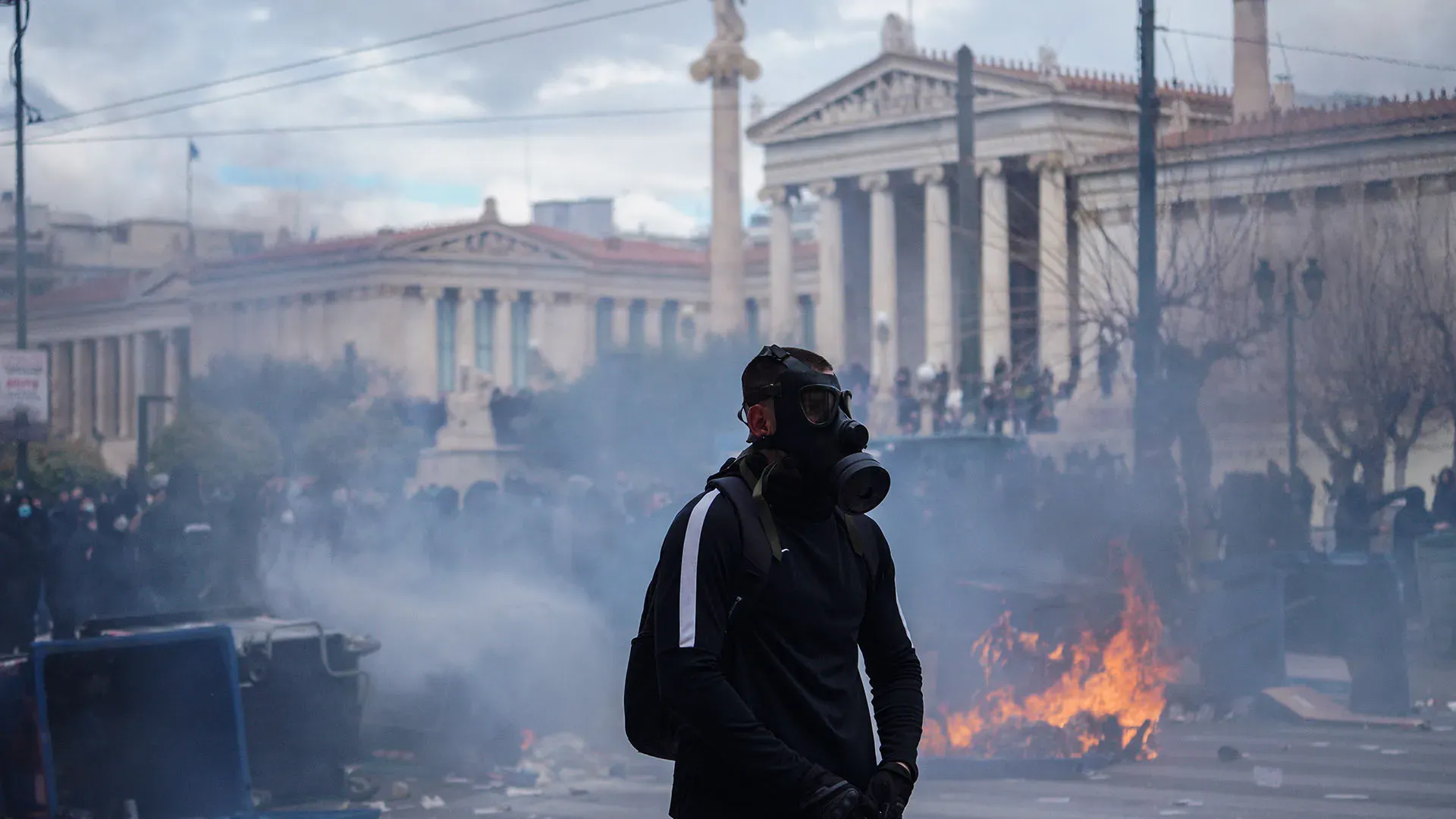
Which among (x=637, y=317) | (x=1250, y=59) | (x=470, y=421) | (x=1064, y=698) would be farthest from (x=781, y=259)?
(x=1064, y=698)

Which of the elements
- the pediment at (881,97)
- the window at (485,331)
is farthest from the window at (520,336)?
the pediment at (881,97)

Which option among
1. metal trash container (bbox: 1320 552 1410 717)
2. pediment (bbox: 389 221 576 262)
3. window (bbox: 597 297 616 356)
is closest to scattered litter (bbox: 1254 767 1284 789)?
metal trash container (bbox: 1320 552 1410 717)

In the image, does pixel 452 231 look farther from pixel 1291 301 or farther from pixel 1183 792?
pixel 1183 792

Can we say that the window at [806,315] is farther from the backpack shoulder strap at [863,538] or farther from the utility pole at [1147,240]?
the backpack shoulder strap at [863,538]

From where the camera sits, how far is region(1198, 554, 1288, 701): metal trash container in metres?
13.2

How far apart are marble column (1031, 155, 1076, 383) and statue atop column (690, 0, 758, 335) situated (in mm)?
9507

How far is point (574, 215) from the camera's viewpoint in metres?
96.2

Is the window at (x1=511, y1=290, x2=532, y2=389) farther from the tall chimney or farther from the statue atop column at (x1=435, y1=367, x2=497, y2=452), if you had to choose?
the tall chimney

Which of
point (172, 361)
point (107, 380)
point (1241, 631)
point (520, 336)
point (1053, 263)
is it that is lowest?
point (1241, 631)

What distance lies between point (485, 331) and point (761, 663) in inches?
2499

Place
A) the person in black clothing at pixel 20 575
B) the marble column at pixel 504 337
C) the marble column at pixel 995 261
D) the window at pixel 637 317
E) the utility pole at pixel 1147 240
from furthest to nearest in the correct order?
the window at pixel 637 317 < the marble column at pixel 504 337 < the marble column at pixel 995 261 < the utility pole at pixel 1147 240 < the person in black clothing at pixel 20 575

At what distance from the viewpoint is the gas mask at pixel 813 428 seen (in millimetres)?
3533

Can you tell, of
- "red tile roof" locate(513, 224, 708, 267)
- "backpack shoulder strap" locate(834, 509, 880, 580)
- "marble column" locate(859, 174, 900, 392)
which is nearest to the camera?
"backpack shoulder strap" locate(834, 509, 880, 580)

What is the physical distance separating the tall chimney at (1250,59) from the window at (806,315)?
923 inches
